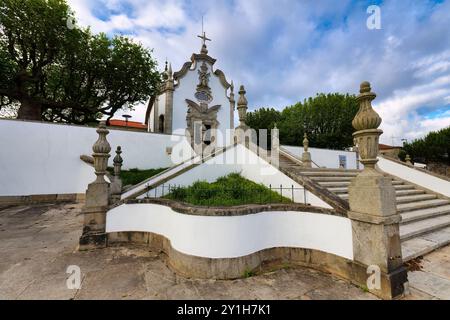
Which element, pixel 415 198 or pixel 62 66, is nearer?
pixel 415 198

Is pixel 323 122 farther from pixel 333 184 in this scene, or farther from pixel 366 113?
pixel 366 113

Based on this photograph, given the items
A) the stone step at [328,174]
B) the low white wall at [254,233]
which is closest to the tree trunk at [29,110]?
the low white wall at [254,233]

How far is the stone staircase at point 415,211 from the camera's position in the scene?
13.8ft

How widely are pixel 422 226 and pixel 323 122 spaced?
74.1 feet

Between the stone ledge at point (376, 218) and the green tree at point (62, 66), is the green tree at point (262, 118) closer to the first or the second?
the green tree at point (62, 66)

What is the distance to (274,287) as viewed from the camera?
10.6ft

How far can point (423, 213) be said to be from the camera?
222 inches

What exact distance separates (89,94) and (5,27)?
223 inches

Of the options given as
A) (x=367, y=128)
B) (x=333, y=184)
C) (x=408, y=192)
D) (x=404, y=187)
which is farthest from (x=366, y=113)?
(x=404, y=187)

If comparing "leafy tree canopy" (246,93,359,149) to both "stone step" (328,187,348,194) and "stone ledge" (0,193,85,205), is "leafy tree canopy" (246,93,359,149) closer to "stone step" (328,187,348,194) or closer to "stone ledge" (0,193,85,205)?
"stone step" (328,187,348,194)

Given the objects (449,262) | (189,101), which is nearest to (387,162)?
(449,262)

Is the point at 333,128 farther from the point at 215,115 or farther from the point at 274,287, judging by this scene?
the point at 274,287

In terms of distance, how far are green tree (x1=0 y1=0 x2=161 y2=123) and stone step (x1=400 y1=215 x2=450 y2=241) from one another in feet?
60.4

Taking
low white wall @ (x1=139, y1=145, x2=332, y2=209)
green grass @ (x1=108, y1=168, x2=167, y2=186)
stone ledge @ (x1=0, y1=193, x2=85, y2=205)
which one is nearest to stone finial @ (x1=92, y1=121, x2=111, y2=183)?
low white wall @ (x1=139, y1=145, x2=332, y2=209)
